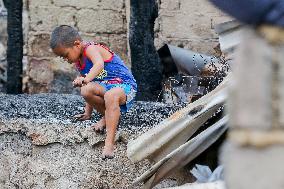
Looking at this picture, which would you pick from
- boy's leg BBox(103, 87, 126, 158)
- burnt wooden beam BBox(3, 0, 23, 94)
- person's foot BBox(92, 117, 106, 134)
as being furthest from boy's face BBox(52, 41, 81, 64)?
burnt wooden beam BBox(3, 0, 23, 94)

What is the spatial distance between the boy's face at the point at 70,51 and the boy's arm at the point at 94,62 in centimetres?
7

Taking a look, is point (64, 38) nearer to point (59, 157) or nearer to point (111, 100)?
point (111, 100)

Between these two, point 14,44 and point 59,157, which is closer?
point 59,157

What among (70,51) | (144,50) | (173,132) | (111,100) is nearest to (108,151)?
(111,100)

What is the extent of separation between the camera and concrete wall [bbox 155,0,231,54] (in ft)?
25.8

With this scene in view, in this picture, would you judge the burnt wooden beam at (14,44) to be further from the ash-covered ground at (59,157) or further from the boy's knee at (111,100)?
the boy's knee at (111,100)

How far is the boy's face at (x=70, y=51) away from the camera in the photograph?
4543mm

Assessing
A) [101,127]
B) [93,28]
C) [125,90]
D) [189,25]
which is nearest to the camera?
[101,127]

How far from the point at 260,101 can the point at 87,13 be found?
263 inches

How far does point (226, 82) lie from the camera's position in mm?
4293

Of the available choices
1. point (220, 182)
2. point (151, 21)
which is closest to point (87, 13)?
point (151, 21)

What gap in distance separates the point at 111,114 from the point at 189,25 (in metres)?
3.77

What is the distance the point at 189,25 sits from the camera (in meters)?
8.00

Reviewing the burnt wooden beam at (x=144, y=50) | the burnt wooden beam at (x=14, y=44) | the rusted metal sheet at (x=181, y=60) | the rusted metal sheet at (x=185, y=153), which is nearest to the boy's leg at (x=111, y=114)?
the rusted metal sheet at (x=185, y=153)
